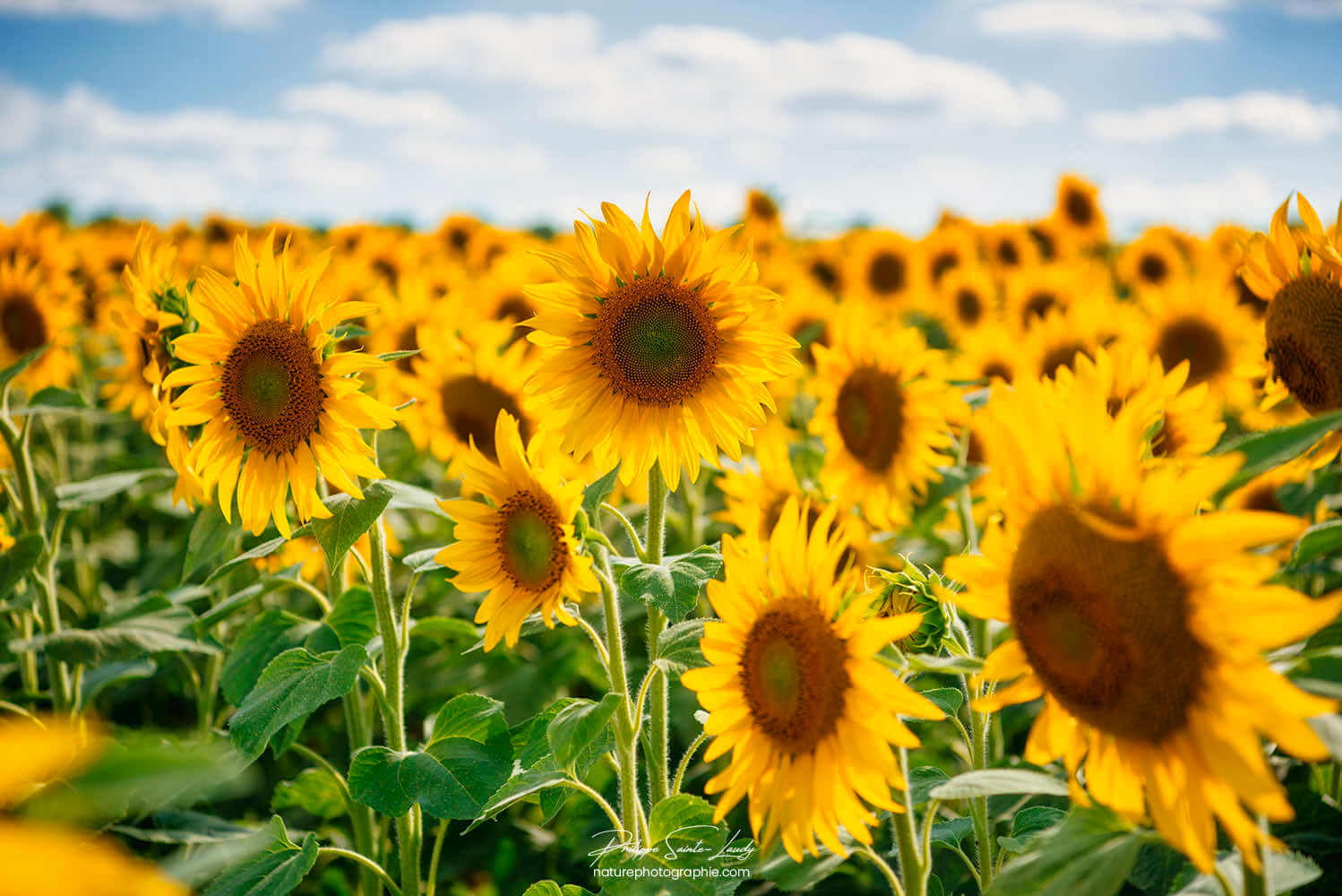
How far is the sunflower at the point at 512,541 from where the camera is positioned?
7.12 ft

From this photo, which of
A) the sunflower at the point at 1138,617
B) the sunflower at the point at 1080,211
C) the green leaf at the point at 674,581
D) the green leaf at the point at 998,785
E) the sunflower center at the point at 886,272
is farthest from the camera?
the sunflower at the point at 1080,211

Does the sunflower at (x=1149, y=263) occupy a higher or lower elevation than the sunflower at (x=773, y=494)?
higher

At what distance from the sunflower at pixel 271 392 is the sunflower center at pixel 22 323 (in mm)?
3271

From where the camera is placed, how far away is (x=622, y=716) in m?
2.15

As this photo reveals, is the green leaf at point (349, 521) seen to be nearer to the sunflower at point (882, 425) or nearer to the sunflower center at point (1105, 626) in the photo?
the sunflower center at point (1105, 626)

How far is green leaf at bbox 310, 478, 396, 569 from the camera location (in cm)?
225

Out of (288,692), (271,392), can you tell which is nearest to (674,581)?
(288,692)

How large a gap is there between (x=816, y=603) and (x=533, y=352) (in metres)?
3.25

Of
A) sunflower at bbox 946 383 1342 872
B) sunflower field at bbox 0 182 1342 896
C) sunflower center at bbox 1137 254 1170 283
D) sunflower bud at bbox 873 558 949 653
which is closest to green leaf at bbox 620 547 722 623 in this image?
sunflower field at bbox 0 182 1342 896

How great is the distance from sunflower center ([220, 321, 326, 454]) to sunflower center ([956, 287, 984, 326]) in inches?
253

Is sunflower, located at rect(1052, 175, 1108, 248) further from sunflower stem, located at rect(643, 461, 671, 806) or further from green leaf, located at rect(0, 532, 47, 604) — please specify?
green leaf, located at rect(0, 532, 47, 604)

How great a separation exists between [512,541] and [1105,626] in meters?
1.28

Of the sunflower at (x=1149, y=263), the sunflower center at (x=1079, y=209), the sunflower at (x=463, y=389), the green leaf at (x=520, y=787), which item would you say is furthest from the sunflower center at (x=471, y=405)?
the sunflower center at (x=1079, y=209)

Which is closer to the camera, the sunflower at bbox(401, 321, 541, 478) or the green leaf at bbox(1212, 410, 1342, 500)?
the green leaf at bbox(1212, 410, 1342, 500)
